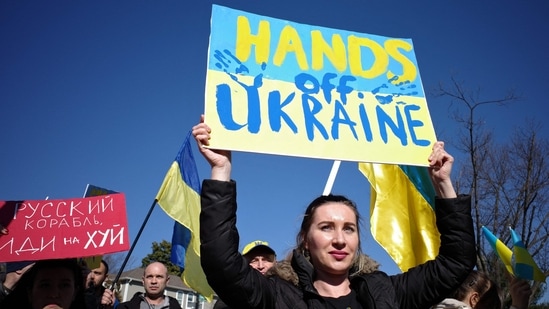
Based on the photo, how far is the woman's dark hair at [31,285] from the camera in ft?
9.78

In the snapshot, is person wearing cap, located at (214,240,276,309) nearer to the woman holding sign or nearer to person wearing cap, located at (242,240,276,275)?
person wearing cap, located at (242,240,276,275)

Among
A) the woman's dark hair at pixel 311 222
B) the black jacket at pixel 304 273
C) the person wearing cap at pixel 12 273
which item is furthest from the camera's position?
the person wearing cap at pixel 12 273

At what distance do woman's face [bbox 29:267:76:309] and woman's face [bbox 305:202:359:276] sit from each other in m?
1.56

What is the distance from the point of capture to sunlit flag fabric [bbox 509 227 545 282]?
3711 mm

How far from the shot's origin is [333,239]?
226 centimetres

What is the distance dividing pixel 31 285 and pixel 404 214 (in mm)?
3068

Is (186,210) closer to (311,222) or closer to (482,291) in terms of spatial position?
(482,291)

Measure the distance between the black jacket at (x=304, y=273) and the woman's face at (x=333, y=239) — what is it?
0.08 metres

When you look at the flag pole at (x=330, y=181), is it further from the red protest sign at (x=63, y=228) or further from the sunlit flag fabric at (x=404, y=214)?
the red protest sign at (x=63, y=228)

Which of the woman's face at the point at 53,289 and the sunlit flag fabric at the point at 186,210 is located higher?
the sunlit flag fabric at the point at 186,210

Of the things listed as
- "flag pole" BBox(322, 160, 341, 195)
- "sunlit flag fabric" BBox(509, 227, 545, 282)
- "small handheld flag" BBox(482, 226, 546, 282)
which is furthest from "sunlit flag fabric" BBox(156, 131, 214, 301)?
"sunlit flag fabric" BBox(509, 227, 545, 282)

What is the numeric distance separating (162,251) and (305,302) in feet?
146

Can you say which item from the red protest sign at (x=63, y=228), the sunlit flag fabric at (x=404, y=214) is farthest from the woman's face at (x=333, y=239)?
the sunlit flag fabric at (x=404, y=214)

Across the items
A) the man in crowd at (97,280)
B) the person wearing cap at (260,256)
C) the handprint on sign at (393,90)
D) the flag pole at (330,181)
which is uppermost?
the handprint on sign at (393,90)
